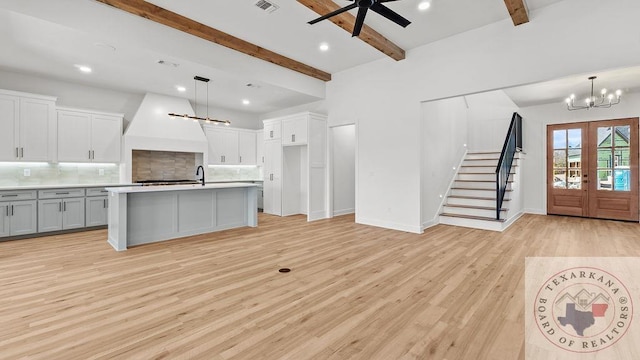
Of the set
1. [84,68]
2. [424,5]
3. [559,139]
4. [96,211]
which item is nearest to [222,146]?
[96,211]

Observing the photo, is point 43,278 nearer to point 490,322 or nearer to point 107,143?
point 107,143

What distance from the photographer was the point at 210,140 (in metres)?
8.16

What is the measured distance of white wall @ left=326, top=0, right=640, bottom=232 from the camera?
3.71 m

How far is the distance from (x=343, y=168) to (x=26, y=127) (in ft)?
21.8

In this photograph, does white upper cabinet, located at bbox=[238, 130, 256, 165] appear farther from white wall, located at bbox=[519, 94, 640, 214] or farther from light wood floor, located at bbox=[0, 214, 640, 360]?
white wall, located at bbox=[519, 94, 640, 214]

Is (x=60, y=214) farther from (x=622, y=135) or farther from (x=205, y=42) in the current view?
(x=622, y=135)

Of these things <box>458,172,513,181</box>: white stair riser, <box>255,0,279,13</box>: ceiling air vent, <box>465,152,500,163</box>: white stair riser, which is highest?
<box>255,0,279,13</box>: ceiling air vent

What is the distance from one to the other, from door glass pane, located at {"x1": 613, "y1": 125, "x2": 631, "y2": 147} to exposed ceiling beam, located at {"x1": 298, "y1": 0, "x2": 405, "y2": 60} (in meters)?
5.86

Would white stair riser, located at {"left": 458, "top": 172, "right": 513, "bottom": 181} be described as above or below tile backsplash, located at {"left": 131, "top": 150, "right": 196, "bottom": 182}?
below

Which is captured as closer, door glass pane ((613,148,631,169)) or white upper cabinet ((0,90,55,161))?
white upper cabinet ((0,90,55,161))

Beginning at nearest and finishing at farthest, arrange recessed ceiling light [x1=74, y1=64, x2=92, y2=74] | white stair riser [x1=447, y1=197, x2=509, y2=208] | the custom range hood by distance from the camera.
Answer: recessed ceiling light [x1=74, y1=64, x2=92, y2=74], white stair riser [x1=447, y1=197, x2=509, y2=208], the custom range hood

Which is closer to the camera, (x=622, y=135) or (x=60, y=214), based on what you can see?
(x=60, y=214)

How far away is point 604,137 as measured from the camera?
700cm

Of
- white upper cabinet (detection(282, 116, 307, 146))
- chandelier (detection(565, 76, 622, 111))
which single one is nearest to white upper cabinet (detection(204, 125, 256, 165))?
white upper cabinet (detection(282, 116, 307, 146))
